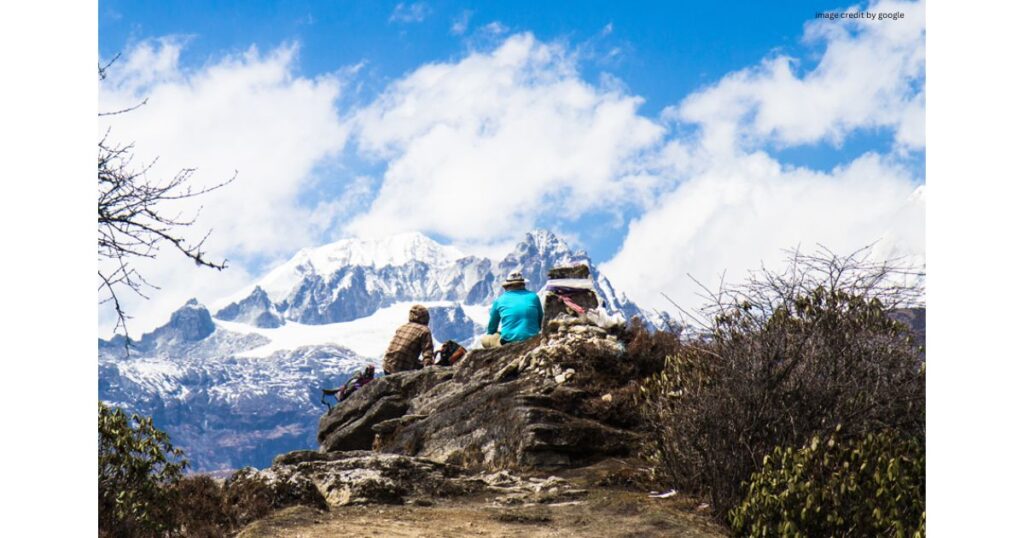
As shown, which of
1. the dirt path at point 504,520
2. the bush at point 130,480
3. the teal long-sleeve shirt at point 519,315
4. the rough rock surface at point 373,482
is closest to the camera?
the dirt path at point 504,520

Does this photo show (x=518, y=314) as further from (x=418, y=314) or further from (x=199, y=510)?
(x=199, y=510)

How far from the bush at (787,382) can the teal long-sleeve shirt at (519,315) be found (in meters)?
6.14

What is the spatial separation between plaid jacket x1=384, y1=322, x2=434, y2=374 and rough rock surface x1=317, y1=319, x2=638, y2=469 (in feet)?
5.15

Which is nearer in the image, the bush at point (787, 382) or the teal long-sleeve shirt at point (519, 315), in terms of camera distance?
the bush at point (787, 382)

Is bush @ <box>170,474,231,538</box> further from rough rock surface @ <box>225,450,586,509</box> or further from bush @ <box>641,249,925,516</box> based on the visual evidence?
bush @ <box>641,249,925,516</box>

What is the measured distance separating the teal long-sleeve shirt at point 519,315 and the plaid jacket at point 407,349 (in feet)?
5.99

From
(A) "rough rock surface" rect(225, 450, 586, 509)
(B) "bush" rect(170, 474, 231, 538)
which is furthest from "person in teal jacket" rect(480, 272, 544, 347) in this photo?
(B) "bush" rect(170, 474, 231, 538)

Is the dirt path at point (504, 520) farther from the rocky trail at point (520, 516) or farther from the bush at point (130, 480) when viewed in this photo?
the bush at point (130, 480)

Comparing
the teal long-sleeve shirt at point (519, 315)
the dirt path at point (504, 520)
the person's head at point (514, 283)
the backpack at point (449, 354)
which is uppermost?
the person's head at point (514, 283)

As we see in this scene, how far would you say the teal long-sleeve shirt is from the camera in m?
17.0

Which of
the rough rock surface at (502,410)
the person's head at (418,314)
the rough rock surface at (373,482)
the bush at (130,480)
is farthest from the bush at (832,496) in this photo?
the person's head at (418,314)

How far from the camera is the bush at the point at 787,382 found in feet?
31.0

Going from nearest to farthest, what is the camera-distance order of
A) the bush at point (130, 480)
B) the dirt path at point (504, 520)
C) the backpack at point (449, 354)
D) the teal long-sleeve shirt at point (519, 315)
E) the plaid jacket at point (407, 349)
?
the dirt path at point (504, 520), the bush at point (130, 480), the teal long-sleeve shirt at point (519, 315), the backpack at point (449, 354), the plaid jacket at point (407, 349)

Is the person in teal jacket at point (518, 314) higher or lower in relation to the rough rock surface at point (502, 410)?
higher
